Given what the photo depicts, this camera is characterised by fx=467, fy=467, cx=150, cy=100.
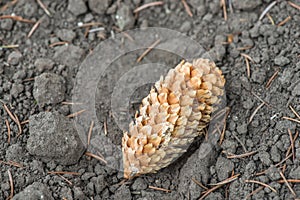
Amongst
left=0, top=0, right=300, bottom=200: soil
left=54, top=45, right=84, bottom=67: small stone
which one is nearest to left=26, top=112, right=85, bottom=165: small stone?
left=0, top=0, right=300, bottom=200: soil

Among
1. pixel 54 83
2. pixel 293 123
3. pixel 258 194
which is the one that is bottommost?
pixel 258 194

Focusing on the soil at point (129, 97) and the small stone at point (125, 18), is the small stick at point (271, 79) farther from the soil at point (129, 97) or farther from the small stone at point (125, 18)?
the small stone at point (125, 18)

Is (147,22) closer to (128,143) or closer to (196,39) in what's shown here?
(196,39)

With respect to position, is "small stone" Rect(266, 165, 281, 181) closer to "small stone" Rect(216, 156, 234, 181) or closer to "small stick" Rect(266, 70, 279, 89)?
"small stone" Rect(216, 156, 234, 181)

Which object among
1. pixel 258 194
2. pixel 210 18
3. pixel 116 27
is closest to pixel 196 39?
pixel 210 18

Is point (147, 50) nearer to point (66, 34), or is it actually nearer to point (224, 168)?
point (66, 34)

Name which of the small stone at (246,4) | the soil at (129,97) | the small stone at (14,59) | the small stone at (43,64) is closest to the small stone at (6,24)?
the soil at (129,97)

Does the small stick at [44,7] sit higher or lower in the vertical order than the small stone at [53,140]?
higher
